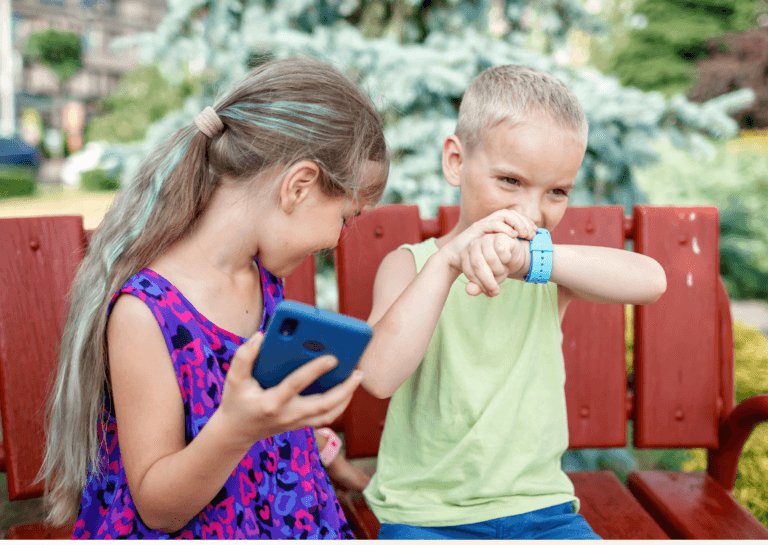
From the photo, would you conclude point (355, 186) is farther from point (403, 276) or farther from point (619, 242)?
point (619, 242)

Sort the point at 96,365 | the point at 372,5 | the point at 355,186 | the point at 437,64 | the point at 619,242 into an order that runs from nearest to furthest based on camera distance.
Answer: the point at 96,365 → the point at 355,186 → the point at 619,242 → the point at 437,64 → the point at 372,5

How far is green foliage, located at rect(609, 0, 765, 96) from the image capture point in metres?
15.7

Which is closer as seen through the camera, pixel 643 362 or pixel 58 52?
pixel 643 362

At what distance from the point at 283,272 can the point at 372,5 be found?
2.65 meters

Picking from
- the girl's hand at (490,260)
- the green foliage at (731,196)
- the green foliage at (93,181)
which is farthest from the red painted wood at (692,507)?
the green foliage at (93,181)

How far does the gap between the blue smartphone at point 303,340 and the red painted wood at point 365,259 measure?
84cm

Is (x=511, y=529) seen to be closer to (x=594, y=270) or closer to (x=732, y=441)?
(x=594, y=270)

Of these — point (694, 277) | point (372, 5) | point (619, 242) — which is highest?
point (372, 5)

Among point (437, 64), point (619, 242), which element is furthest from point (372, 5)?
point (619, 242)

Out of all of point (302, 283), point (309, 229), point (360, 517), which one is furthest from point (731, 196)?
point (309, 229)

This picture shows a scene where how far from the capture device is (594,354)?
181 centimetres

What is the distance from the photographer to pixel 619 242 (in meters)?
1.79

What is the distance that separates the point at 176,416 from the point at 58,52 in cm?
2648

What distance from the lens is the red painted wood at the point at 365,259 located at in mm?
1722
